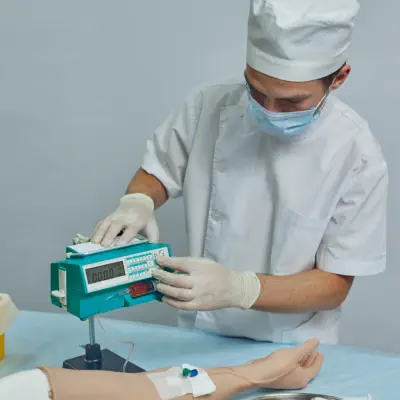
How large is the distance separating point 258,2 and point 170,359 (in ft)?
3.10

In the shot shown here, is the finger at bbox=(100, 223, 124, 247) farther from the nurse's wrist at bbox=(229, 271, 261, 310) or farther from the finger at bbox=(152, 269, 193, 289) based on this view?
the nurse's wrist at bbox=(229, 271, 261, 310)

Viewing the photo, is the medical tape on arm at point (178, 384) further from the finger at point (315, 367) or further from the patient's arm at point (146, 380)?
the finger at point (315, 367)

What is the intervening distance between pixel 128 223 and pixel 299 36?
0.66m

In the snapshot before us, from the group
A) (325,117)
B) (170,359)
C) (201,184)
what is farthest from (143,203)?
(325,117)

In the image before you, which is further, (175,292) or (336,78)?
(336,78)

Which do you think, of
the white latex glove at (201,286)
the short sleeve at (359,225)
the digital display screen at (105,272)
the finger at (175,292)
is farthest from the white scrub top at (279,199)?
the digital display screen at (105,272)

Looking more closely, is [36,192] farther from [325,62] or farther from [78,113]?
[325,62]

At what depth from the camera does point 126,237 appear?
148 centimetres

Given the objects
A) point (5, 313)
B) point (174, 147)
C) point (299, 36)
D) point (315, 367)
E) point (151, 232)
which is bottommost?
point (315, 367)

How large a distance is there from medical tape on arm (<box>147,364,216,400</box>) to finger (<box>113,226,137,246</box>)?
34 centimetres

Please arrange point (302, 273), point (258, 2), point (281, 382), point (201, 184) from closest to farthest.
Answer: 1. point (281, 382)
2. point (258, 2)
3. point (302, 273)
4. point (201, 184)

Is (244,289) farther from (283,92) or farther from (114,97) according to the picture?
(114,97)

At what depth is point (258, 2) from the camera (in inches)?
58.3

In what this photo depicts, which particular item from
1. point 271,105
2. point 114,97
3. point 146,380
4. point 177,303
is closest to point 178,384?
point 146,380
